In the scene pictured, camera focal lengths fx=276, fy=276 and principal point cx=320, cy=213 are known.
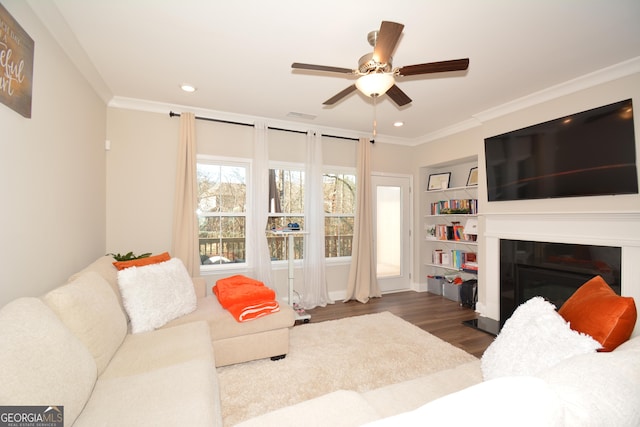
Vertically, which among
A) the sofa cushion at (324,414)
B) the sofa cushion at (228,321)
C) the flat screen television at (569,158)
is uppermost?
the flat screen television at (569,158)

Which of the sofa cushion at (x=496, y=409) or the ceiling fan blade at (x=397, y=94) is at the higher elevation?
the ceiling fan blade at (x=397, y=94)

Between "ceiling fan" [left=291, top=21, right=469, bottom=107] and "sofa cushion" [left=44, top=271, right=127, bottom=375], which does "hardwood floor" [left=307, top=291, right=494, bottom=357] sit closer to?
→ "sofa cushion" [left=44, top=271, right=127, bottom=375]

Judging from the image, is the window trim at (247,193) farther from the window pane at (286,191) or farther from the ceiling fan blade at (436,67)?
the ceiling fan blade at (436,67)

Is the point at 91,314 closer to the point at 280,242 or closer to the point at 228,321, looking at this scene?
the point at 228,321

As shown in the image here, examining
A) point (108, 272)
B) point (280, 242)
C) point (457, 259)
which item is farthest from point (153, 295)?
point (457, 259)

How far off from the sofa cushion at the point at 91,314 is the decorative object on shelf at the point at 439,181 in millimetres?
4595

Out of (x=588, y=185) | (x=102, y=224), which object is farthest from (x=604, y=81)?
(x=102, y=224)

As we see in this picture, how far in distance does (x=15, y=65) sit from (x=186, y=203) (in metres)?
1.99

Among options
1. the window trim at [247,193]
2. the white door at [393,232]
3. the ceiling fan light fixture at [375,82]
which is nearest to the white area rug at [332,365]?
the window trim at [247,193]

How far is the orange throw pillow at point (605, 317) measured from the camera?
3.26ft

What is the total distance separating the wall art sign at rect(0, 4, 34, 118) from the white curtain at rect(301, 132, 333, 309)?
114 inches

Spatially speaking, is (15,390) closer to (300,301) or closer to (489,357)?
(489,357)

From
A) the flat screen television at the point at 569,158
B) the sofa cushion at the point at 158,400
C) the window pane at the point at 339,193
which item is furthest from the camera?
the window pane at the point at 339,193

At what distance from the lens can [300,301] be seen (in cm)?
399
